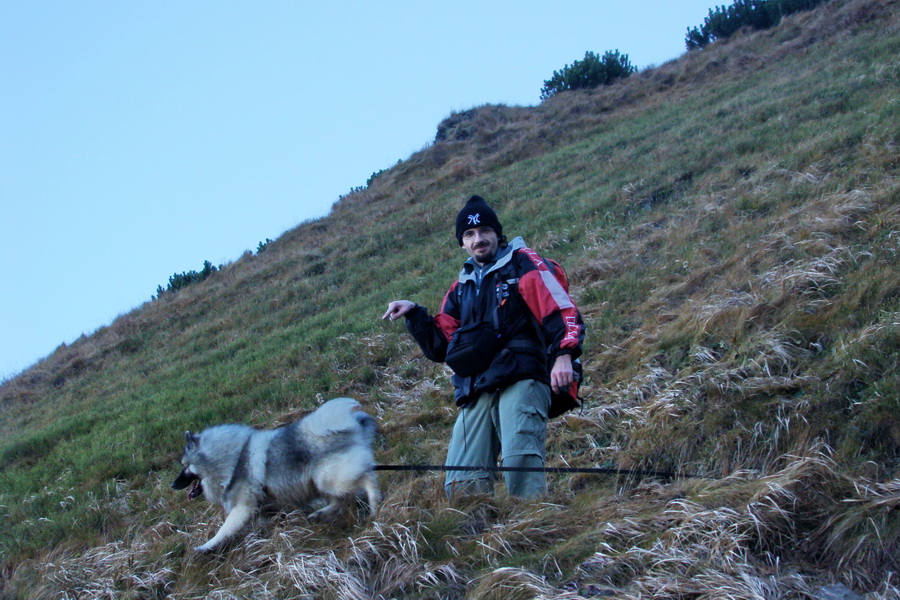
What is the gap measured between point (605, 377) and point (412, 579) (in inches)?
155

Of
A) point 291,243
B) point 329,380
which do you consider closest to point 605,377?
point 329,380

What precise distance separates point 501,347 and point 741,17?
2843 centimetres

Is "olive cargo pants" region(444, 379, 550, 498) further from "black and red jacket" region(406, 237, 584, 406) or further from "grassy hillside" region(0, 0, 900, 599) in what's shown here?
"grassy hillside" region(0, 0, 900, 599)

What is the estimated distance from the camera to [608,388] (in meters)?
6.58

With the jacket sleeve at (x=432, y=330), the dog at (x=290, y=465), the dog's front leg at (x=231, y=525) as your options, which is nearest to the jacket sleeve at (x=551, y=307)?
the jacket sleeve at (x=432, y=330)

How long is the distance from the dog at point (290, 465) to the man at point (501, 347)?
54 centimetres

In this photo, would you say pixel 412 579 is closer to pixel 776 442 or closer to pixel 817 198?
pixel 776 442

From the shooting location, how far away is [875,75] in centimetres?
1400

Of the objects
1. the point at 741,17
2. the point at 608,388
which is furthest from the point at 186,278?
the point at 741,17

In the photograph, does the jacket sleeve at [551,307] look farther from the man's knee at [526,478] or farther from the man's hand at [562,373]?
the man's knee at [526,478]

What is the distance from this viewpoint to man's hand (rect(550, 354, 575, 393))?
375 cm

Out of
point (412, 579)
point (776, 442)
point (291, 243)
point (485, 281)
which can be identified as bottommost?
point (776, 442)

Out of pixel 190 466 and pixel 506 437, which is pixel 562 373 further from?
pixel 190 466

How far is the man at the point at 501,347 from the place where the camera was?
394 cm
